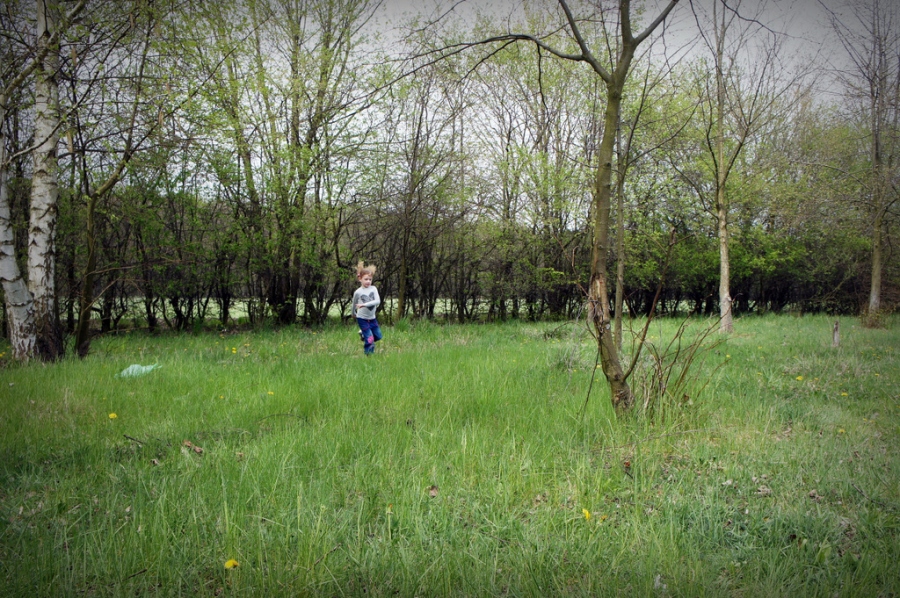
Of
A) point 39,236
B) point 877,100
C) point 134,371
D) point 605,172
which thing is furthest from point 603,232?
point 877,100

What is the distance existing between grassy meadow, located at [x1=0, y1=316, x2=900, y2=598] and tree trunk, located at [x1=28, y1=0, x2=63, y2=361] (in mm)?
1581

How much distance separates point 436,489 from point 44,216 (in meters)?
7.13

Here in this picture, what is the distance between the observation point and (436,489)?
279cm

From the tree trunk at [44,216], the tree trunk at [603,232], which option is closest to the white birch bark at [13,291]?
the tree trunk at [44,216]

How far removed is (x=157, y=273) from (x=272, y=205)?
3.15 m

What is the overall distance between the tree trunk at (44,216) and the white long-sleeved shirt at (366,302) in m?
4.23

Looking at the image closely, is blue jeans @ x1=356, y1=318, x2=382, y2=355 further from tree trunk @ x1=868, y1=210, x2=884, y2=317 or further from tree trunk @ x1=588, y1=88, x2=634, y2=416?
tree trunk @ x1=868, y1=210, x2=884, y2=317

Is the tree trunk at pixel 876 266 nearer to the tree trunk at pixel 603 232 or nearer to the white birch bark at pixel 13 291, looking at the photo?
the tree trunk at pixel 603 232

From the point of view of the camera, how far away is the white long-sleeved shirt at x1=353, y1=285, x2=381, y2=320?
8.11 m

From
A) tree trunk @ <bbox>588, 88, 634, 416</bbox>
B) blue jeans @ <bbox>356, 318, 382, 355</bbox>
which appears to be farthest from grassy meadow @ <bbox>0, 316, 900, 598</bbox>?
blue jeans @ <bbox>356, 318, 382, 355</bbox>

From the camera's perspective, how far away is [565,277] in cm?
1595

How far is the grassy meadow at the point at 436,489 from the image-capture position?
1.97m

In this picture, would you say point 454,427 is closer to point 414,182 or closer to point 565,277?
point 414,182

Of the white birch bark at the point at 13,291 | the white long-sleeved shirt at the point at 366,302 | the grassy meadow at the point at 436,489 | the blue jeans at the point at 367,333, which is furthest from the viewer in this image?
the white long-sleeved shirt at the point at 366,302
